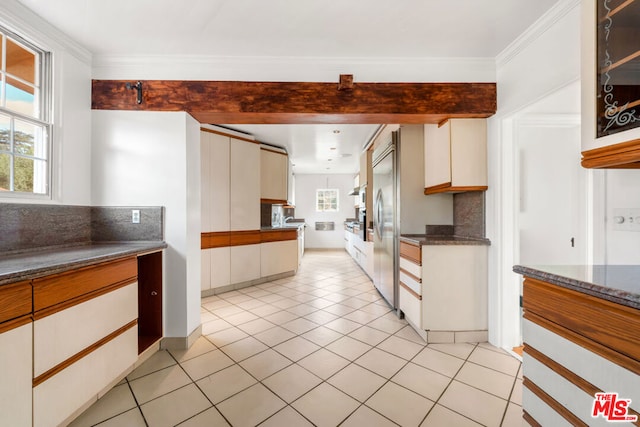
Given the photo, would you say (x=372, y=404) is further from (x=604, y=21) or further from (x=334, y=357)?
(x=604, y=21)

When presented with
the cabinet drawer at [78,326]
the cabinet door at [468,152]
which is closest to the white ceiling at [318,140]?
the cabinet door at [468,152]

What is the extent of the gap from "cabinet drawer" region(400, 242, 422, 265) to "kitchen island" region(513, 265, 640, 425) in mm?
1167

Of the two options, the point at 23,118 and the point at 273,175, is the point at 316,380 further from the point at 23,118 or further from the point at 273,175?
the point at 273,175

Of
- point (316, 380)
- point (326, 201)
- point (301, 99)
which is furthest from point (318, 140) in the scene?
point (326, 201)

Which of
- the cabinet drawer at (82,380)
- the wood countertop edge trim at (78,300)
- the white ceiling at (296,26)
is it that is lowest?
the cabinet drawer at (82,380)

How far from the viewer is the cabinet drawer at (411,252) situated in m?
2.29

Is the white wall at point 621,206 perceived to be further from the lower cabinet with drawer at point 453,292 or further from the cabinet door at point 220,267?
the cabinet door at point 220,267

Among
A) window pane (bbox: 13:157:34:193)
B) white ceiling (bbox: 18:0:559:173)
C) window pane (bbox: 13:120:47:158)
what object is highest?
white ceiling (bbox: 18:0:559:173)

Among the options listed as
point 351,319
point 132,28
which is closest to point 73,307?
point 132,28

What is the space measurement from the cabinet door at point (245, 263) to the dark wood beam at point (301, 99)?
2298 millimetres

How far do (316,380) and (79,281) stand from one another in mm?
1551

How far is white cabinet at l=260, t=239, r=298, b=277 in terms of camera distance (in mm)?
4349

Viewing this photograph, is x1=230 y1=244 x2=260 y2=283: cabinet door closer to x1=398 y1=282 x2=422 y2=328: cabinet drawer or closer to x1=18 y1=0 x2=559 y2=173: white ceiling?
x1=398 y1=282 x2=422 y2=328: cabinet drawer

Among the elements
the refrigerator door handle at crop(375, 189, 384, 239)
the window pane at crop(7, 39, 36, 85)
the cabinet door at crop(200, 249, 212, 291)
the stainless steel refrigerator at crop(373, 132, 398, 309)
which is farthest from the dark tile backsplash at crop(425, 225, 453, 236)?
the window pane at crop(7, 39, 36, 85)
